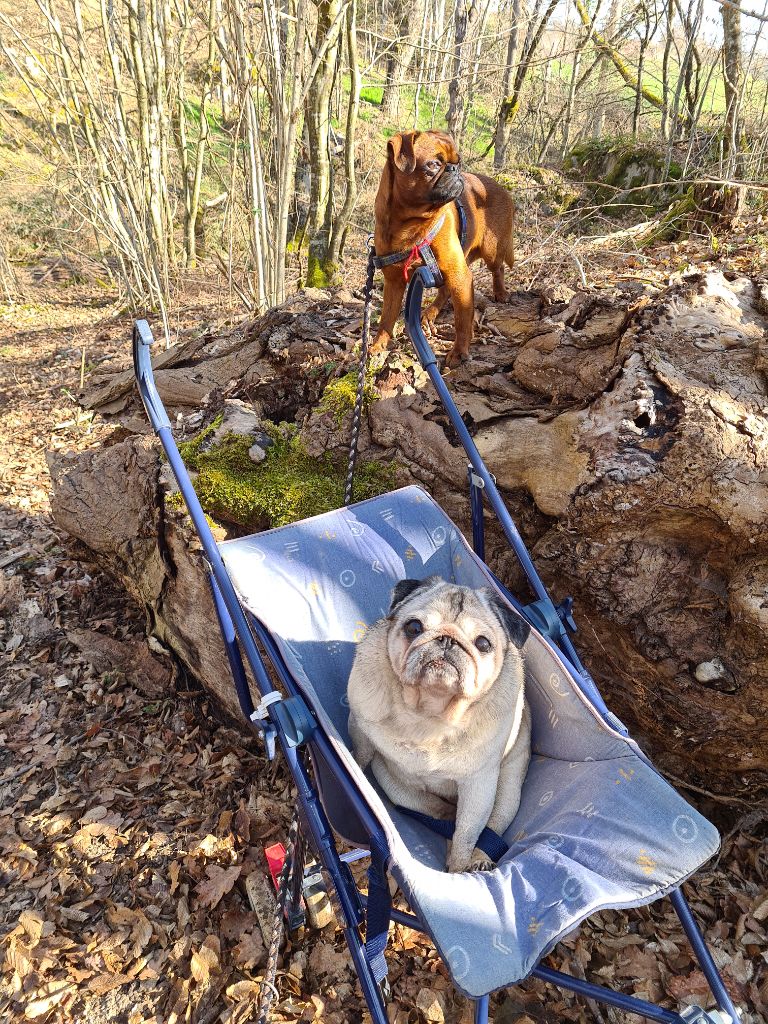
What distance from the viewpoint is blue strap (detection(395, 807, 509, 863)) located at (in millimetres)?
2111

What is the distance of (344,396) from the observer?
357cm

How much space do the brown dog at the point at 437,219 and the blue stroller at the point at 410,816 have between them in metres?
0.69

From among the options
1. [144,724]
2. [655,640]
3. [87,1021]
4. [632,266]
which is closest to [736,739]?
[655,640]

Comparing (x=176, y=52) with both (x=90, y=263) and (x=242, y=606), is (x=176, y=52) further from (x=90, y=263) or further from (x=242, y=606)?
(x=242, y=606)

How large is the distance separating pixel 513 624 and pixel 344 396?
5.99 feet

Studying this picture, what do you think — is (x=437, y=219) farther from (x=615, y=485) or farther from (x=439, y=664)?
(x=439, y=664)

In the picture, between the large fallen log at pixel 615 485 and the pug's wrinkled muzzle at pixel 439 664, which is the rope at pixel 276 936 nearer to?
the pug's wrinkled muzzle at pixel 439 664

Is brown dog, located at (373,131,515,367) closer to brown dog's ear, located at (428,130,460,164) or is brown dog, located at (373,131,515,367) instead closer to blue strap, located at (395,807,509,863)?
brown dog's ear, located at (428,130,460,164)

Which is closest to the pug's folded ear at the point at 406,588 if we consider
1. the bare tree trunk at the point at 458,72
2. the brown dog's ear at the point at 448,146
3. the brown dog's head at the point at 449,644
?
the brown dog's head at the point at 449,644

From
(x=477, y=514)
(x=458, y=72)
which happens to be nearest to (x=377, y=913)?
(x=477, y=514)

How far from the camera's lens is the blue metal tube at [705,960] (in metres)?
1.73

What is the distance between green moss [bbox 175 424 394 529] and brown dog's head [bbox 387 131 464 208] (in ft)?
4.60

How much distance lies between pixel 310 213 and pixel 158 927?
704 cm

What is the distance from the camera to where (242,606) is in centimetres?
234
